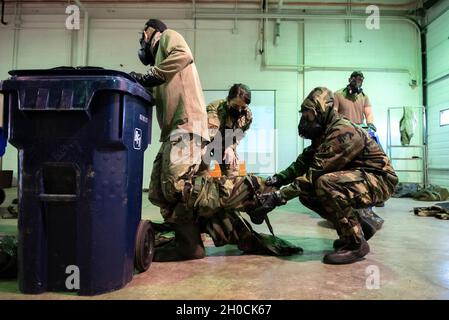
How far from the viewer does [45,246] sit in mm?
1212

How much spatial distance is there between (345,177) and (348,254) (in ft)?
1.37

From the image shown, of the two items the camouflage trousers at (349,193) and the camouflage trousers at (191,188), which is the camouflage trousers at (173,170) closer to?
the camouflage trousers at (191,188)

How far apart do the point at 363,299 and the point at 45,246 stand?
1.26m

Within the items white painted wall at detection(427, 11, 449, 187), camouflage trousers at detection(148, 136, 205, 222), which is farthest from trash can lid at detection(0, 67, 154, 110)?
white painted wall at detection(427, 11, 449, 187)

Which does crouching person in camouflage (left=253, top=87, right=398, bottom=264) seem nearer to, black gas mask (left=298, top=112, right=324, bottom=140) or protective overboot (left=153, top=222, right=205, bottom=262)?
black gas mask (left=298, top=112, right=324, bottom=140)

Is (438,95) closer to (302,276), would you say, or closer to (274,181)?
(274,181)

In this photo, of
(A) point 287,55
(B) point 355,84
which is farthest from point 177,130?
(A) point 287,55

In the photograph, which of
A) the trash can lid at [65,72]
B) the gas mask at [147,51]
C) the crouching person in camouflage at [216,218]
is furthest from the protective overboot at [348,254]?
the gas mask at [147,51]

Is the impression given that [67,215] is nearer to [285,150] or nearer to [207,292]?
[207,292]

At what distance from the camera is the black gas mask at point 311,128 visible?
1.85 meters

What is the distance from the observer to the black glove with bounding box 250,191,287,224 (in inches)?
64.6

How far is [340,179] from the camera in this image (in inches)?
66.2

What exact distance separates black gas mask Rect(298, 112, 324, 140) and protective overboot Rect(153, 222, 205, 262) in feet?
2.83

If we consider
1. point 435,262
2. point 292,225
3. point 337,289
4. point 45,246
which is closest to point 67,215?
point 45,246
